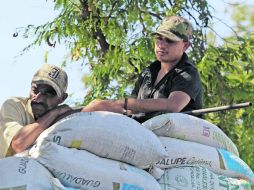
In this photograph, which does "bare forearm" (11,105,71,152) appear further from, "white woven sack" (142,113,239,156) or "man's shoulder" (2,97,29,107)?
"white woven sack" (142,113,239,156)

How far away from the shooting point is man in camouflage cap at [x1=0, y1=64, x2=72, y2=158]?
511cm

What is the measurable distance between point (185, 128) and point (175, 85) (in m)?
0.56

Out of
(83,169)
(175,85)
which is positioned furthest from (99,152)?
(175,85)

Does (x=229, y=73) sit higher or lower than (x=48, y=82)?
lower

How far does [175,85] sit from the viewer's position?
18.4 ft

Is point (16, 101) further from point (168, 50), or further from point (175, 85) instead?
point (168, 50)

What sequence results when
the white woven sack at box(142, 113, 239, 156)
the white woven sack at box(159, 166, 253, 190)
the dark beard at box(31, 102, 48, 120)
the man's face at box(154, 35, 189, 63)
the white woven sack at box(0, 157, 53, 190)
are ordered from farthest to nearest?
1. the man's face at box(154, 35, 189, 63)
2. the dark beard at box(31, 102, 48, 120)
3. the white woven sack at box(142, 113, 239, 156)
4. the white woven sack at box(159, 166, 253, 190)
5. the white woven sack at box(0, 157, 53, 190)

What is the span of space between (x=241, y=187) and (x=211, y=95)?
19.7ft

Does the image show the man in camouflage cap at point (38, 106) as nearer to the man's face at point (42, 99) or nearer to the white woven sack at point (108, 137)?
the man's face at point (42, 99)

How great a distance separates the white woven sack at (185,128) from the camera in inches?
199

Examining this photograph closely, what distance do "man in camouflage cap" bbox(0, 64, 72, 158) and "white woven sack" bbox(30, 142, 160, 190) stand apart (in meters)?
0.62

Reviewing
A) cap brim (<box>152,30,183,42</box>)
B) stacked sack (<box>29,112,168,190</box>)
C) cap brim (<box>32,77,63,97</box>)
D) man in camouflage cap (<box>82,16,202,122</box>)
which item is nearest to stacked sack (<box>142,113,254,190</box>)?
stacked sack (<box>29,112,168,190</box>)

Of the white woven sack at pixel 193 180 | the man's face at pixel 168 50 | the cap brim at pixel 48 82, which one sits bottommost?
the white woven sack at pixel 193 180

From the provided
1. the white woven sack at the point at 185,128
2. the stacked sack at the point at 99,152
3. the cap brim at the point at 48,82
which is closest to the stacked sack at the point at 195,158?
the white woven sack at the point at 185,128
